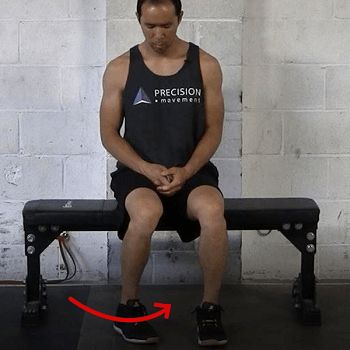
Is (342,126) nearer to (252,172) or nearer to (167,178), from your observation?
(252,172)

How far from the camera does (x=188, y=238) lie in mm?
2279

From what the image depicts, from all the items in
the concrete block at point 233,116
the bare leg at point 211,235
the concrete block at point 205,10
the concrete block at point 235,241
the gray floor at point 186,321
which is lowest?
the gray floor at point 186,321

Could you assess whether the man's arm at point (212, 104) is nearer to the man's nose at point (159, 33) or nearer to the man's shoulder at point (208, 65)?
the man's shoulder at point (208, 65)

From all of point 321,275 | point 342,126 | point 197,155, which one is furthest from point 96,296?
point 342,126

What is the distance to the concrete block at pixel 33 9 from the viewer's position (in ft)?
9.02

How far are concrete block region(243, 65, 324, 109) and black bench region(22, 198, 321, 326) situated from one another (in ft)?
1.77

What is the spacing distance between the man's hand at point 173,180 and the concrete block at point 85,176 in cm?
67

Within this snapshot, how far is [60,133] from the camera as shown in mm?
2822

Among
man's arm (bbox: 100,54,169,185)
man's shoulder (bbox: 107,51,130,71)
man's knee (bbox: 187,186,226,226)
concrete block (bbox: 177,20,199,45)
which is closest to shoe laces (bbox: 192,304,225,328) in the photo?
man's knee (bbox: 187,186,226,226)

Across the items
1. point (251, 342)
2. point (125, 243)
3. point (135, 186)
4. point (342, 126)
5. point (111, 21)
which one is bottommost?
point (251, 342)

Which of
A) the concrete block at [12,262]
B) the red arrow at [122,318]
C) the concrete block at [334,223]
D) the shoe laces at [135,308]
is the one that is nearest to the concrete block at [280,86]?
the concrete block at [334,223]

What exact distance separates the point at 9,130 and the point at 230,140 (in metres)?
0.86

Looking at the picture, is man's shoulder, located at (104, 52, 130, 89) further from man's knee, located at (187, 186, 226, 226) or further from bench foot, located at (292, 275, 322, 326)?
bench foot, located at (292, 275, 322, 326)

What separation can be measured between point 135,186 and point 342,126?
3.28 feet
